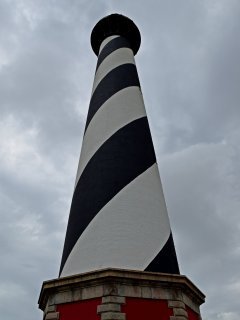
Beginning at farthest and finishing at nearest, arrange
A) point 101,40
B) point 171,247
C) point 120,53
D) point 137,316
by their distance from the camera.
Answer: point 101,40 → point 120,53 → point 171,247 → point 137,316

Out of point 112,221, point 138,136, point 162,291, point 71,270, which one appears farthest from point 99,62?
point 162,291

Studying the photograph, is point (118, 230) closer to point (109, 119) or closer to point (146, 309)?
point (146, 309)

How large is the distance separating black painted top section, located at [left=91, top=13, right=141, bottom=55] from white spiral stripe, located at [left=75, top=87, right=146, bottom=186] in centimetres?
258

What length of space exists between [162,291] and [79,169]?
3111 millimetres

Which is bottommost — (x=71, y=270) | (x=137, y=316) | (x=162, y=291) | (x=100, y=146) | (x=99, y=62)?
(x=137, y=316)

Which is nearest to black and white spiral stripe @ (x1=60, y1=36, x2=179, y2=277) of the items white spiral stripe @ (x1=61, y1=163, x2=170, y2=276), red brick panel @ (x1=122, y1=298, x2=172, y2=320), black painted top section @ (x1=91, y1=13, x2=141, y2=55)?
white spiral stripe @ (x1=61, y1=163, x2=170, y2=276)

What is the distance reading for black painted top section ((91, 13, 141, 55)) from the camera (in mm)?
10047

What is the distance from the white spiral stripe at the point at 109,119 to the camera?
24.3 feet

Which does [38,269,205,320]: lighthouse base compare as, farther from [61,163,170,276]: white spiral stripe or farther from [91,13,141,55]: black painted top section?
[91,13,141,55]: black painted top section

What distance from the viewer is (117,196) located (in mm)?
6457

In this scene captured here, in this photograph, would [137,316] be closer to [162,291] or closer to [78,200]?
[162,291]

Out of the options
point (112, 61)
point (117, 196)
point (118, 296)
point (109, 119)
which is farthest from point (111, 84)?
point (118, 296)

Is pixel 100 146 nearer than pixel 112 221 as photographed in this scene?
No

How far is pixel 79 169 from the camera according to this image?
7.48m
